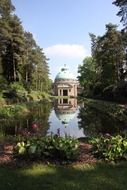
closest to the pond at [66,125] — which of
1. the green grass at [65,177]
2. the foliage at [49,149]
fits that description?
the foliage at [49,149]

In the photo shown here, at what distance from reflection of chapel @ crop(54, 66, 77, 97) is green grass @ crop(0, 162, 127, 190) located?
395 feet

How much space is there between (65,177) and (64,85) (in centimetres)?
12205

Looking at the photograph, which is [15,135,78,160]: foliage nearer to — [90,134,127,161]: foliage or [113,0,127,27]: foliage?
[90,134,127,161]: foliage

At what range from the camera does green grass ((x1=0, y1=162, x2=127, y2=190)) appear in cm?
741

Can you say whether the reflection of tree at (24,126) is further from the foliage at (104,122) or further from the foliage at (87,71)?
the foliage at (87,71)

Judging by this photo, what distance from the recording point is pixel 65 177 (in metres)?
8.06

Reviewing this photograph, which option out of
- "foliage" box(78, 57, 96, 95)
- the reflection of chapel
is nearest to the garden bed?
"foliage" box(78, 57, 96, 95)

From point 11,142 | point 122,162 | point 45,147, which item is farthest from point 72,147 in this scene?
point 11,142

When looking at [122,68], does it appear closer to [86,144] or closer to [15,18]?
[15,18]

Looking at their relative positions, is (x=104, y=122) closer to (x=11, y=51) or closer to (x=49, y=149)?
(x=49, y=149)

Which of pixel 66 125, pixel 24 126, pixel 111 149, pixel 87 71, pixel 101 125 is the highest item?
pixel 87 71

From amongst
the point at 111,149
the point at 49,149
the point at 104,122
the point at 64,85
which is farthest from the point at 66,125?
the point at 64,85

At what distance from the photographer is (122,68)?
6297cm

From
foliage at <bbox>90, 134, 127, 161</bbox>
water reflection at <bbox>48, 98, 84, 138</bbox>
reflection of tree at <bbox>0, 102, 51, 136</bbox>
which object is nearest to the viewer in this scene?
foliage at <bbox>90, 134, 127, 161</bbox>
